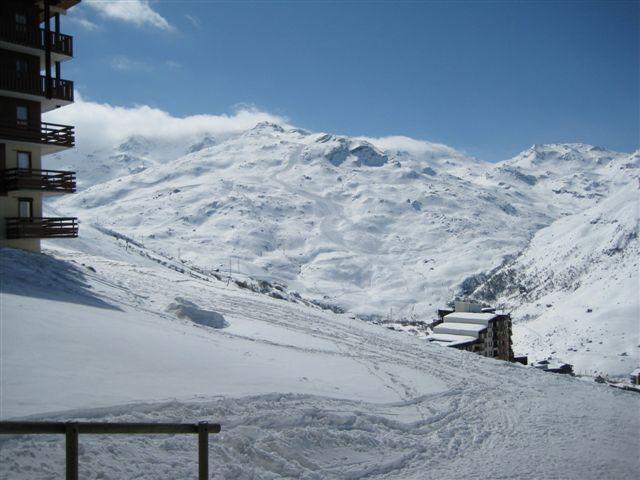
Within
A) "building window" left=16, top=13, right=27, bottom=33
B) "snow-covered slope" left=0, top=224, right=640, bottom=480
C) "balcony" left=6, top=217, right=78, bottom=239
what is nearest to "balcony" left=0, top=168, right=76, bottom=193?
"balcony" left=6, top=217, right=78, bottom=239

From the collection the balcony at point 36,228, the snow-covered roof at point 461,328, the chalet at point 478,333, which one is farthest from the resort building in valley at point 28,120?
the snow-covered roof at point 461,328

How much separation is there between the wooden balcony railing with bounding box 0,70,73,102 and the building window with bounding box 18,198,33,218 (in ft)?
16.4

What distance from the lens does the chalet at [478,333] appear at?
7031 centimetres

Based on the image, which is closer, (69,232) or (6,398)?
(6,398)

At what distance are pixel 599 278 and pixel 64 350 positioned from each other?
8059 inches

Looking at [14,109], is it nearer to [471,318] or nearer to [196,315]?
[196,315]

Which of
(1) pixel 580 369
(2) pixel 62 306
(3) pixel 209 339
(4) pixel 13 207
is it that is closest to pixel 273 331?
(3) pixel 209 339

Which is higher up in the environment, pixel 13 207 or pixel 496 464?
pixel 13 207

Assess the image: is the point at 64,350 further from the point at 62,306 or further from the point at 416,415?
the point at 416,415

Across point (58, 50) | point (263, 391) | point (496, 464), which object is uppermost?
point (58, 50)

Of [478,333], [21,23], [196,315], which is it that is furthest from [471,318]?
[21,23]

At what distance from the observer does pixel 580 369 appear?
125 metres

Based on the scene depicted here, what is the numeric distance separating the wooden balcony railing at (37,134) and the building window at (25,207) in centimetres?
277

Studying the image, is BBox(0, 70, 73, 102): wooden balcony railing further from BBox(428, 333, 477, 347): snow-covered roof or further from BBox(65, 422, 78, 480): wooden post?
BBox(428, 333, 477, 347): snow-covered roof
